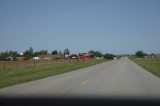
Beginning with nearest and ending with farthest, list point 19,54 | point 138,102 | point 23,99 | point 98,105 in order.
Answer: point 98,105, point 138,102, point 23,99, point 19,54

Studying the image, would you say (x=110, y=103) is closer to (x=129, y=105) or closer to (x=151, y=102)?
(x=129, y=105)

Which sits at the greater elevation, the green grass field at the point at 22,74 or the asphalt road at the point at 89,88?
Answer: the green grass field at the point at 22,74

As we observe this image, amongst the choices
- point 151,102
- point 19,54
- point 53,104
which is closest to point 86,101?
point 53,104

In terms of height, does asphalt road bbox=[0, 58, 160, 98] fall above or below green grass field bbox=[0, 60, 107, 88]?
below

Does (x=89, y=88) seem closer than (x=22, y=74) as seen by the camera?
Yes

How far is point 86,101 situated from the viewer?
11.1 meters

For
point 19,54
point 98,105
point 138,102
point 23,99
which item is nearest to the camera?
point 98,105

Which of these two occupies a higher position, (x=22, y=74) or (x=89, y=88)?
(x=22, y=74)

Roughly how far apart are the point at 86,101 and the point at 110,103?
0.88 meters

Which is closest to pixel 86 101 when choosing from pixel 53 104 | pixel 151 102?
pixel 53 104

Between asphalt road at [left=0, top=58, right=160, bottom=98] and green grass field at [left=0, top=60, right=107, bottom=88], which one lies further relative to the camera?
green grass field at [left=0, top=60, right=107, bottom=88]

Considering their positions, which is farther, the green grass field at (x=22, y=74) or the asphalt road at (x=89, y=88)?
the green grass field at (x=22, y=74)

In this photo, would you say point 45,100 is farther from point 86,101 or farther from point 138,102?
point 138,102

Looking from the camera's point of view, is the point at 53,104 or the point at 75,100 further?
the point at 75,100
